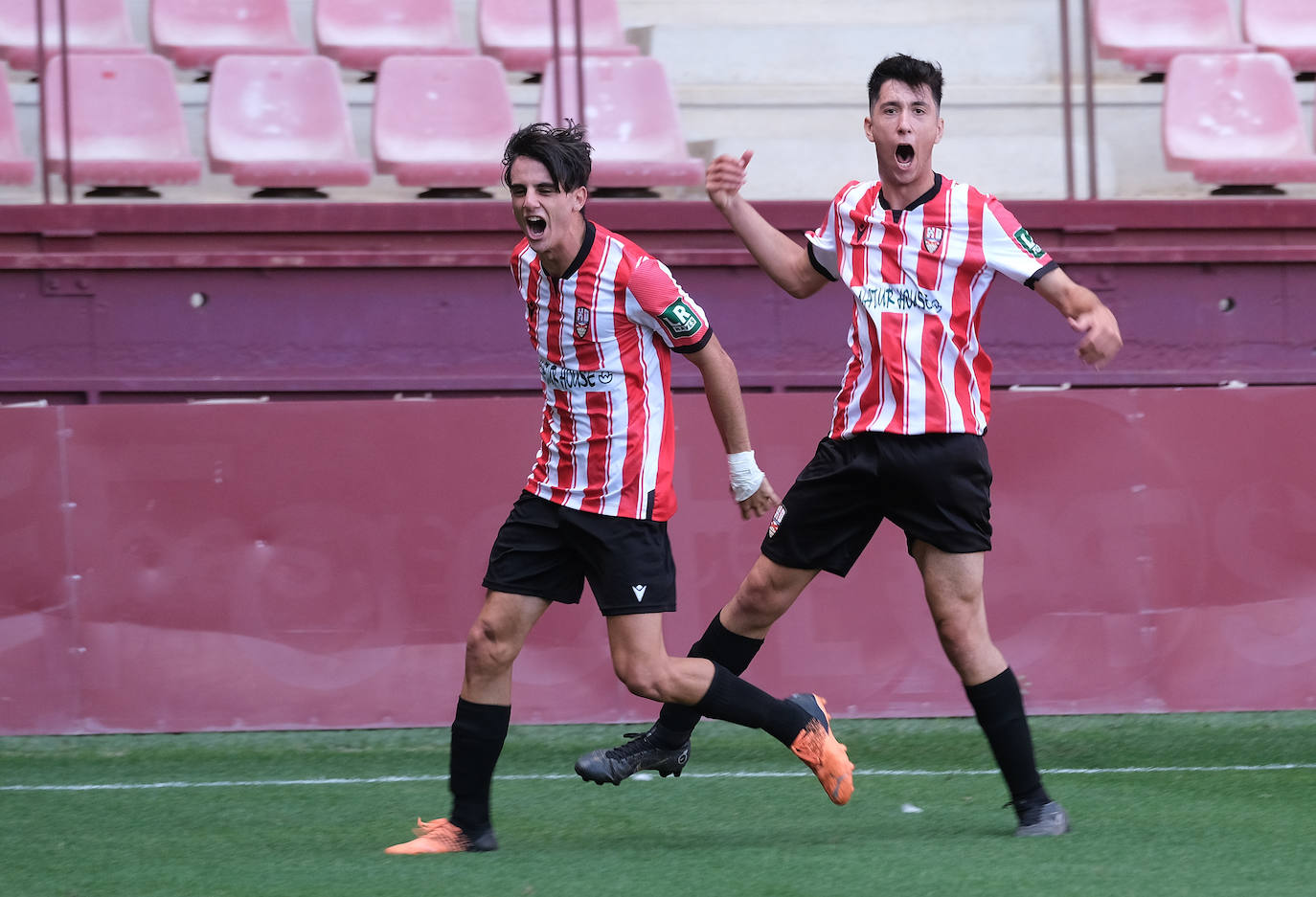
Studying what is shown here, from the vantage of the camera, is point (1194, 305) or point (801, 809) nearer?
point (801, 809)

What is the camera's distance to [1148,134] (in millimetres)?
8539

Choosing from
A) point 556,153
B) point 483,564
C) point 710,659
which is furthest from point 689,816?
point 556,153

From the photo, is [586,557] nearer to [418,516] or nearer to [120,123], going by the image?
[418,516]

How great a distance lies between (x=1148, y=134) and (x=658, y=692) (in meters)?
5.69

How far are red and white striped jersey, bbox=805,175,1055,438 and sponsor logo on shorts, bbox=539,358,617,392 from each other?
670mm

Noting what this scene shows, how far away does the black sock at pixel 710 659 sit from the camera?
437cm

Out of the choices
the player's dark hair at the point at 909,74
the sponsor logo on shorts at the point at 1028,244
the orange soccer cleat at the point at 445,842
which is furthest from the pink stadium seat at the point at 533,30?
the orange soccer cleat at the point at 445,842

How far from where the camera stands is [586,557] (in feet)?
13.2

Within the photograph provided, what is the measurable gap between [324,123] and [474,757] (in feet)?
15.2

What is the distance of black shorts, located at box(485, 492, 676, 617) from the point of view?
13.0 ft

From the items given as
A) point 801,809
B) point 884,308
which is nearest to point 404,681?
point 801,809

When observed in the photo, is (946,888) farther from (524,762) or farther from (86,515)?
(86,515)

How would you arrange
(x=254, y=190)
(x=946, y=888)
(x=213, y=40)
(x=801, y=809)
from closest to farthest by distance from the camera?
(x=946, y=888) → (x=801, y=809) → (x=254, y=190) → (x=213, y=40)

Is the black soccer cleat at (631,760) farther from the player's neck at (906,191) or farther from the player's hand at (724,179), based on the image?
the player's neck at (906,191)
